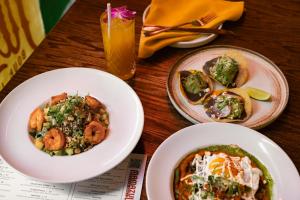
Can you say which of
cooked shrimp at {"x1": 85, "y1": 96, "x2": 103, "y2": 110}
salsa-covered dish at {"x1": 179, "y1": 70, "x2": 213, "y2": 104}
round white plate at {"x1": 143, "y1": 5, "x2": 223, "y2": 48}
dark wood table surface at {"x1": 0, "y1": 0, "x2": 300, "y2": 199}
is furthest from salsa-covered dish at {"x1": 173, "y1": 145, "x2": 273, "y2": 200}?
round white plate at {"x1": 143, "y1": 5, "x2": 223, "y2": 48}

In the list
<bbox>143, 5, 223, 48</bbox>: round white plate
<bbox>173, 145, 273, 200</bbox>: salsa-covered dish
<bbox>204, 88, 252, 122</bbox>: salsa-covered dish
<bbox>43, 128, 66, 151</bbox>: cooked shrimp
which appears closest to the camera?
<bbox>173, 145, 273, 200</bbox>: salsa-covered dish

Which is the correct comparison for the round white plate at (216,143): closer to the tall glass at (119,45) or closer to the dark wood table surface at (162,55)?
the dark wood table surface at (162,55)

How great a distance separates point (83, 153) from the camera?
120 centimetres

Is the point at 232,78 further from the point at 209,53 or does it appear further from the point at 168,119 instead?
the point at 168,119

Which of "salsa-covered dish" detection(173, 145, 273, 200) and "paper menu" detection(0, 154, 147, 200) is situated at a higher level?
"salsa-covered dish" detection(173, 145, 273, 200)

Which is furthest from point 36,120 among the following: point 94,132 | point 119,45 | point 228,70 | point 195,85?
point 228,70

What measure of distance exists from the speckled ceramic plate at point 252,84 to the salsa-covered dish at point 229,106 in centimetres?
2

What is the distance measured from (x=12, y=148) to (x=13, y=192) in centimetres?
15

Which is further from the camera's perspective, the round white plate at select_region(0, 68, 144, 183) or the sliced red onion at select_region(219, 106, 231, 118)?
the sliced red onion at select_region(219, 106, 231, 118)

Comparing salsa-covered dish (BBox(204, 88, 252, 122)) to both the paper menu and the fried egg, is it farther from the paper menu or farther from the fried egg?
the paper menu

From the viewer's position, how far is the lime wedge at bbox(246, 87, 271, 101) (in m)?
Result: 1.41

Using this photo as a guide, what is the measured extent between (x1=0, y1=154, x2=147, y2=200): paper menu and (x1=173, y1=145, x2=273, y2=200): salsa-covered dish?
0.15m

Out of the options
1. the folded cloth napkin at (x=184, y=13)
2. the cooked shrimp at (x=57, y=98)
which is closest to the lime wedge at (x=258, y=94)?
the folded cloth napkin at (x=184, y=13)

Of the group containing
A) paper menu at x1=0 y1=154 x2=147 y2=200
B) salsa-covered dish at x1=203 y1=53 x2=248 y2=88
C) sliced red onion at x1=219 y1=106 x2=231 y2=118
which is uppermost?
salsa-covered dish at x1=203 y1=53 x2=248 y2=88
